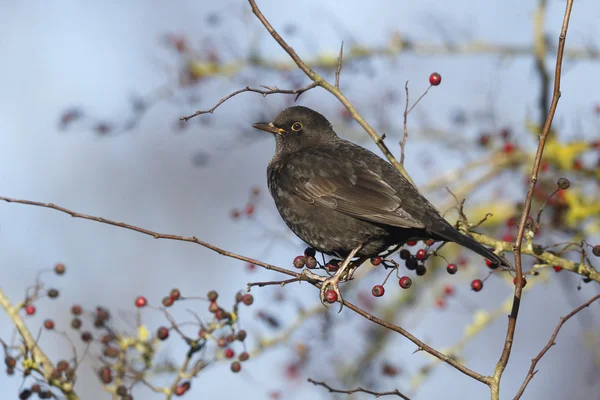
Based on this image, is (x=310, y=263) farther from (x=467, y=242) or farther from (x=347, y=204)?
(x=467, y=242)

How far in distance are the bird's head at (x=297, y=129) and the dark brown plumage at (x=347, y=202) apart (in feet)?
0.63

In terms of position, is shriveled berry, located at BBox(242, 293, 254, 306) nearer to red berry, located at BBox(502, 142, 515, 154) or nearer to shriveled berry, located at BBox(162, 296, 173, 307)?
shriveled berry, located at BBox(162, 296, 173, 307)

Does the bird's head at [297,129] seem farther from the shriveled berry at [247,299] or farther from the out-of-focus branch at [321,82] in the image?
the shriveled berry at [247,299]

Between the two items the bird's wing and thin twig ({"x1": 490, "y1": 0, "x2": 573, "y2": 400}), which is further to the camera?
the bird's wing

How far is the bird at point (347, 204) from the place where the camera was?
400 centimetres

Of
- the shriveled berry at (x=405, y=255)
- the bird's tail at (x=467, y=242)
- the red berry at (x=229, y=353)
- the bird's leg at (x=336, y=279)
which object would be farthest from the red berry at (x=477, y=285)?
the red berry at (x=229, y=353)

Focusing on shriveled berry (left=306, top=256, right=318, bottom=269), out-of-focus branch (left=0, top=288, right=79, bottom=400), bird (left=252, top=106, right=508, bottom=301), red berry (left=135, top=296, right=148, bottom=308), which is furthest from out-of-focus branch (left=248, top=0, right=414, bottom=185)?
out-of-focus branch (left=0, top=288, right=79, bottom=400)

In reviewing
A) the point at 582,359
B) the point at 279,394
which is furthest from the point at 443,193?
the point at 582,359

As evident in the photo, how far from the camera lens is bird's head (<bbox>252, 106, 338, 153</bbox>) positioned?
4.97 meters

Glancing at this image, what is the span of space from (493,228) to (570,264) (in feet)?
5.63

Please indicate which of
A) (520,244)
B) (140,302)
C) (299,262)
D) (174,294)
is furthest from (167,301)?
(520,244)

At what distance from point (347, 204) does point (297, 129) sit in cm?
95

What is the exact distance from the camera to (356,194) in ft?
14.0

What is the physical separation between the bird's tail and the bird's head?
1.50 metres
